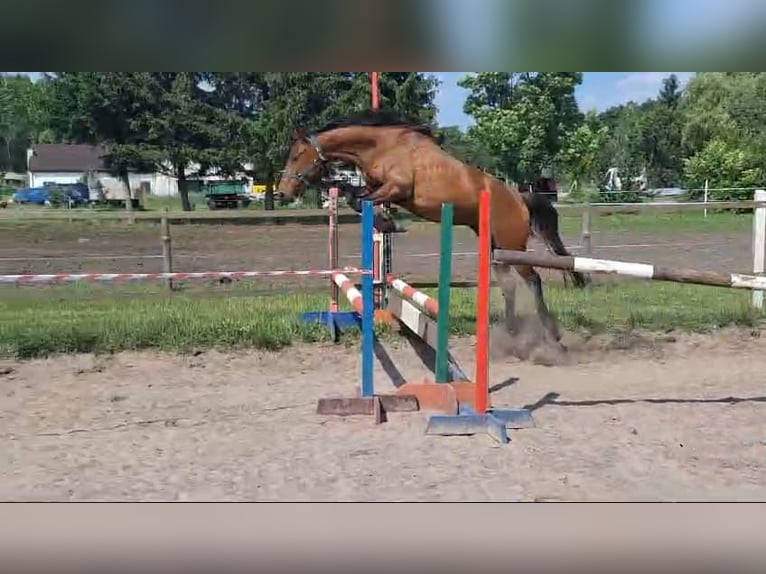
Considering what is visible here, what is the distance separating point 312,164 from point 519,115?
17767mm

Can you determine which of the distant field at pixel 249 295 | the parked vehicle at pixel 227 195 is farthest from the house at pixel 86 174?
the distant field at pixel 249 295

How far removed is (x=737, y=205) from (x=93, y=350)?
5.66 metres

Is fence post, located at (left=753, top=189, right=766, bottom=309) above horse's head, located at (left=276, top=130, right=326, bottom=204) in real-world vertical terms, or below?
below

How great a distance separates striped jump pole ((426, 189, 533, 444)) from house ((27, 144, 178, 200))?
50.1 ft

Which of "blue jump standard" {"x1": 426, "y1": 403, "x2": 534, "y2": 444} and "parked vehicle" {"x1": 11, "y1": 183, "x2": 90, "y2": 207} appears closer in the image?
"blue jump standard" {"x1": 426, "y1": 403, "x2": 534, "y2": 444}

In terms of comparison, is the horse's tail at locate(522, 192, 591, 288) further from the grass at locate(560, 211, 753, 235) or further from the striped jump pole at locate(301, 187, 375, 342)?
the grass at locate(560, 211, 753, 235)

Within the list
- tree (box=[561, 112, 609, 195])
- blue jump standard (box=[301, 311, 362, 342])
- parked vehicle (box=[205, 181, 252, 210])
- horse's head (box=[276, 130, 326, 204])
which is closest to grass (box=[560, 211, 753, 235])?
tree (box=[561, 112, 609, 195])

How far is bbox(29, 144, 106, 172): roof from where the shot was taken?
664 inches

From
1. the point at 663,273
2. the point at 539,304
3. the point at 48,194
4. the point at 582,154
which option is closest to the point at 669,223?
the point at 582,154

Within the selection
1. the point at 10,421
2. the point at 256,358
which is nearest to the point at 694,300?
the point at 256,358

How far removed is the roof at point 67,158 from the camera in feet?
55.3

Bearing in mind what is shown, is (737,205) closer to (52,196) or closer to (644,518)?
(644,518)
